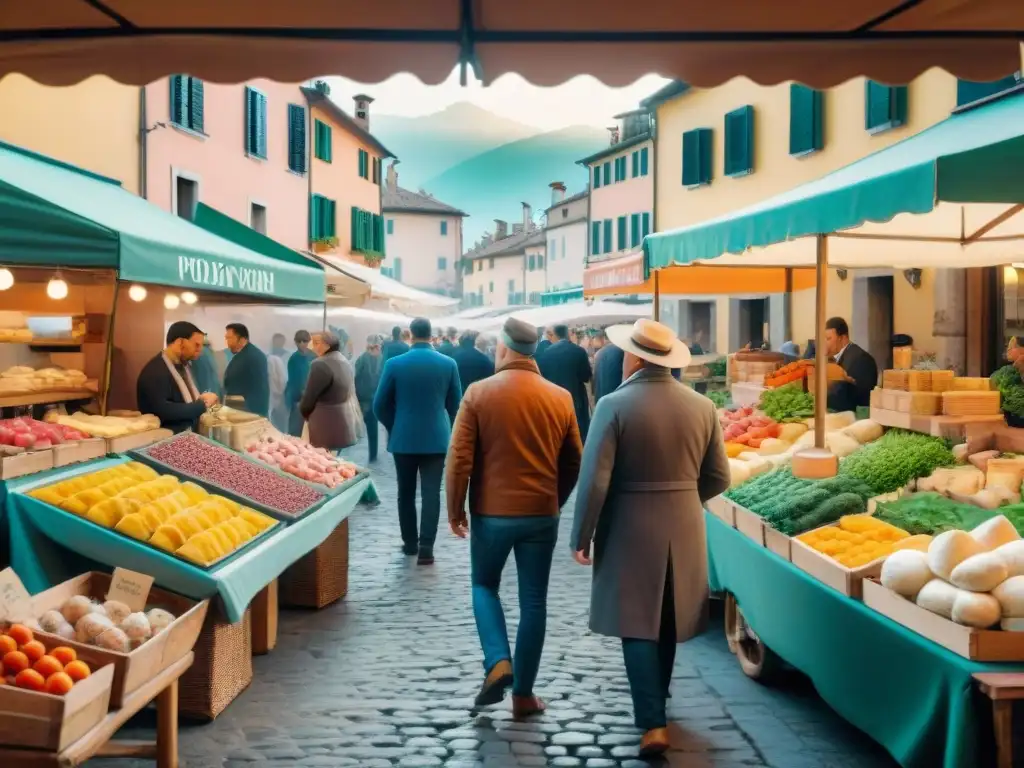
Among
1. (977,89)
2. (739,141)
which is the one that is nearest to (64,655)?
(977,89)

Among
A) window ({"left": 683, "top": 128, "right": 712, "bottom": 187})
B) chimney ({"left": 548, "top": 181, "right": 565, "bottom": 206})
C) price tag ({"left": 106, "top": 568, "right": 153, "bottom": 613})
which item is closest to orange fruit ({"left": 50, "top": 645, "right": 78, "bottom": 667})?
price tag ({"left": 106, "top": 568, "right": 153, "bottom": 613})

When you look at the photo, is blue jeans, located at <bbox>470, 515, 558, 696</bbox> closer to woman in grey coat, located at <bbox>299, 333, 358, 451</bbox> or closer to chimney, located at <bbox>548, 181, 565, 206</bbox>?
woman in grey coat, located at <bbox>299, 333, 358, 451</bbox>

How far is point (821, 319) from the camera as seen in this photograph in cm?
723

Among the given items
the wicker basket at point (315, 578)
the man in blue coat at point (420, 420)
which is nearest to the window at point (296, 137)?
the man in blue coat at point (420, 420)

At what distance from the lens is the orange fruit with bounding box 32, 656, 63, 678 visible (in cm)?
399

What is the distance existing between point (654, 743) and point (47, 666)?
259cm

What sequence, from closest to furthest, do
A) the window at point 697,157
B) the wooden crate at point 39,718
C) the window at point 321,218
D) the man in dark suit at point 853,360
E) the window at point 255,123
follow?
the wooden crate at point 39,718 < the man in dark suit at point 853,360 < the window at point 255,123 < the window at point 697,157 < the window at point 321,218

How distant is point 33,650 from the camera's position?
13.4 feet

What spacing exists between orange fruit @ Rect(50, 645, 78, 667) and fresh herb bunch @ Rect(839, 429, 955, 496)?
183 inches

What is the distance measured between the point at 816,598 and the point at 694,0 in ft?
9.87

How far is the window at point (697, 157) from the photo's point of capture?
25125mm

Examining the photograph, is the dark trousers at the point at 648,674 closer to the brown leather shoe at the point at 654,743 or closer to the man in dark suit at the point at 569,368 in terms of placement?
the brown leather shoe at the point at 654,743

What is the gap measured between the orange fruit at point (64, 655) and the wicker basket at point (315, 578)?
137 inches

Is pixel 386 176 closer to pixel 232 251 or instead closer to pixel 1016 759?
pixel 232 251
